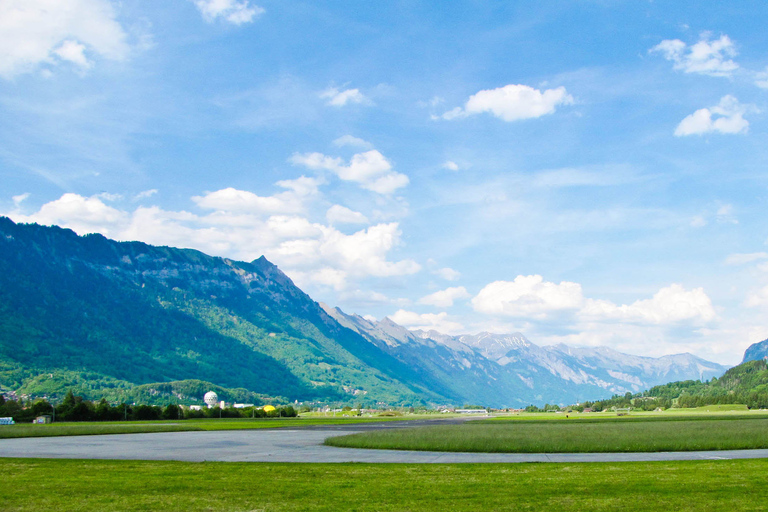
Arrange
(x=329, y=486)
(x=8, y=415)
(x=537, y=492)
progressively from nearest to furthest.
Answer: (x=537, y=492), (x=329, y=486), (x=8, y=415)

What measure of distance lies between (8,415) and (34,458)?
4090 inches

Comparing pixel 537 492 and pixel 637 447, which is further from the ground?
pixel 537 492

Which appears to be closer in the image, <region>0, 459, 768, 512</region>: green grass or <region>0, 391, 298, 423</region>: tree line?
<region>0, 459, 768, 512</region>: green grass

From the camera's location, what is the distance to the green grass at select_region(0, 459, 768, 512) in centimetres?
1506

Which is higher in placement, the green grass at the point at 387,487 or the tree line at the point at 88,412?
the green grass at the point at 387,487

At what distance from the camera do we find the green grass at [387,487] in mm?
15062

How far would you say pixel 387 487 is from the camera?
18.2 m

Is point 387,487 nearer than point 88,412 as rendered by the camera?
Yes

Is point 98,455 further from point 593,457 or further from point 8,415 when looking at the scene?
point 8,415

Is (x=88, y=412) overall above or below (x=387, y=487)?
below

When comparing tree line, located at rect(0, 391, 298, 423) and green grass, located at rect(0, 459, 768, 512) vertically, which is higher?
green grass, located at rect(0, 459, 768, 512)

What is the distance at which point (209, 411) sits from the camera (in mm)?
134750

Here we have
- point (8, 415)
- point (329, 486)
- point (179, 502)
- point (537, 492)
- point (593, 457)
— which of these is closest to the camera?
→ point (179, 502)

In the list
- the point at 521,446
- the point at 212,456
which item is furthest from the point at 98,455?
the point at 521,446
